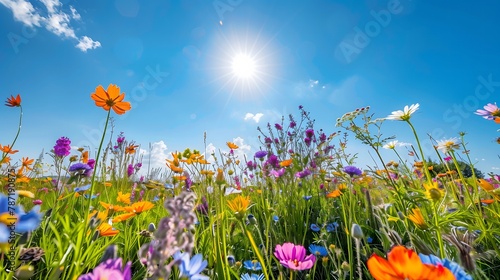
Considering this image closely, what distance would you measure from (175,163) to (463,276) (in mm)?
1666

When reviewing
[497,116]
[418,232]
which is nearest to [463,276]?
[418,232]

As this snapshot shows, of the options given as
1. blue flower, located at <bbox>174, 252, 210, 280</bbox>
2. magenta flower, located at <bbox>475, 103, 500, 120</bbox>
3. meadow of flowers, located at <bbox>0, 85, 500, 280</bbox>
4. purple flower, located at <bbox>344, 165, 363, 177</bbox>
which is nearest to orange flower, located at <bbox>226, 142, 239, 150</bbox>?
meadow of flowers, located at <bbox>0, 85, 500, 280</bbox>

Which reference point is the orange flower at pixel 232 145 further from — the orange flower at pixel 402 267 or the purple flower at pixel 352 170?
the orange flower at pixel 402 267

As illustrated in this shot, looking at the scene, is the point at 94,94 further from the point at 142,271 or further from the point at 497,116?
the point at 497,116

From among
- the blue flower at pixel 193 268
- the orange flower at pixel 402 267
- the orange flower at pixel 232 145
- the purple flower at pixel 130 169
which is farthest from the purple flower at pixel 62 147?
the orange flower at pixel 402 267

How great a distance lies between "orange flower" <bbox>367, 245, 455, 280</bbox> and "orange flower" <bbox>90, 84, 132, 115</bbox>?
93 cm

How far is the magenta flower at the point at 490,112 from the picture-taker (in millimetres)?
1394

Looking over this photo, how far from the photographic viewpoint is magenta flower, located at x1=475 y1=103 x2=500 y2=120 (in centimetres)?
139

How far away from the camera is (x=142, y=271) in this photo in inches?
38.4

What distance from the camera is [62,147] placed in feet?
6.98

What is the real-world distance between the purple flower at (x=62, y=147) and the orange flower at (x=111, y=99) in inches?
56.5

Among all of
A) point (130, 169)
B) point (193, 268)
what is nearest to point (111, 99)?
point (193, 268)

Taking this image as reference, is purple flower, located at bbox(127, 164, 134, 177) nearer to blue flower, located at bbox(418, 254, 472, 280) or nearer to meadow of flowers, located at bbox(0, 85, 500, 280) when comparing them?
meadow of flowers, located at bbox(0, 85, 500, 280)

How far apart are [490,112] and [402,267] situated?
1.55m
